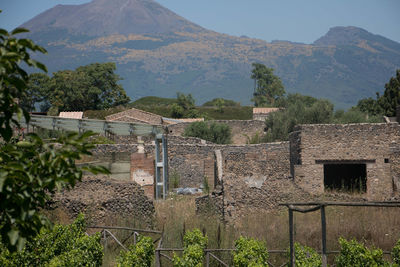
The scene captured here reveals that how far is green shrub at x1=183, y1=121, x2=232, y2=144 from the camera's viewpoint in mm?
35031

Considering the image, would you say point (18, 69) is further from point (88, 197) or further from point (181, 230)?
point (88, 197)

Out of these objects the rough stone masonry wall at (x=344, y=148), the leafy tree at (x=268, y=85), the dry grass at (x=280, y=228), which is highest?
the leafy tree at (x=268, y=85)

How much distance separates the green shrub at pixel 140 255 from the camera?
10.0m

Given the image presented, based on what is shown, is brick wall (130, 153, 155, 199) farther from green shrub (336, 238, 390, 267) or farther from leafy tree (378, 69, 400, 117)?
leafy tree (378, 69, 400, 117)

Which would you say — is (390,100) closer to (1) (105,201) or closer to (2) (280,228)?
(2) (280,228)

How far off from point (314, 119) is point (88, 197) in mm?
24462

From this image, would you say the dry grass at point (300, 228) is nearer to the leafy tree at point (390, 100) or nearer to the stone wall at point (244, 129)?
the stone wall at point (244, 129)

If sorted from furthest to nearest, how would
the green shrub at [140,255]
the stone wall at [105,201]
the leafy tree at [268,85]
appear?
the leafy tree at [268,85] → the stone wall at [105,201] → the green shrub at [140,255]

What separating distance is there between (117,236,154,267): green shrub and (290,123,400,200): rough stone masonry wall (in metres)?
9.03

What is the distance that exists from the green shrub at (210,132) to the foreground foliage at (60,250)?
23.7 metres

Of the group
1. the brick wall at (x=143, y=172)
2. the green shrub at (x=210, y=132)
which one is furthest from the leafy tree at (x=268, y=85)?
the brick wall at (x=143, y=172)

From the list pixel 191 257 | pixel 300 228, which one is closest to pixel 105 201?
pixel 191 257

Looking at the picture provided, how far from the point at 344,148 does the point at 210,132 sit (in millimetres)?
17264

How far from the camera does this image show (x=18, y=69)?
4.19 metres
